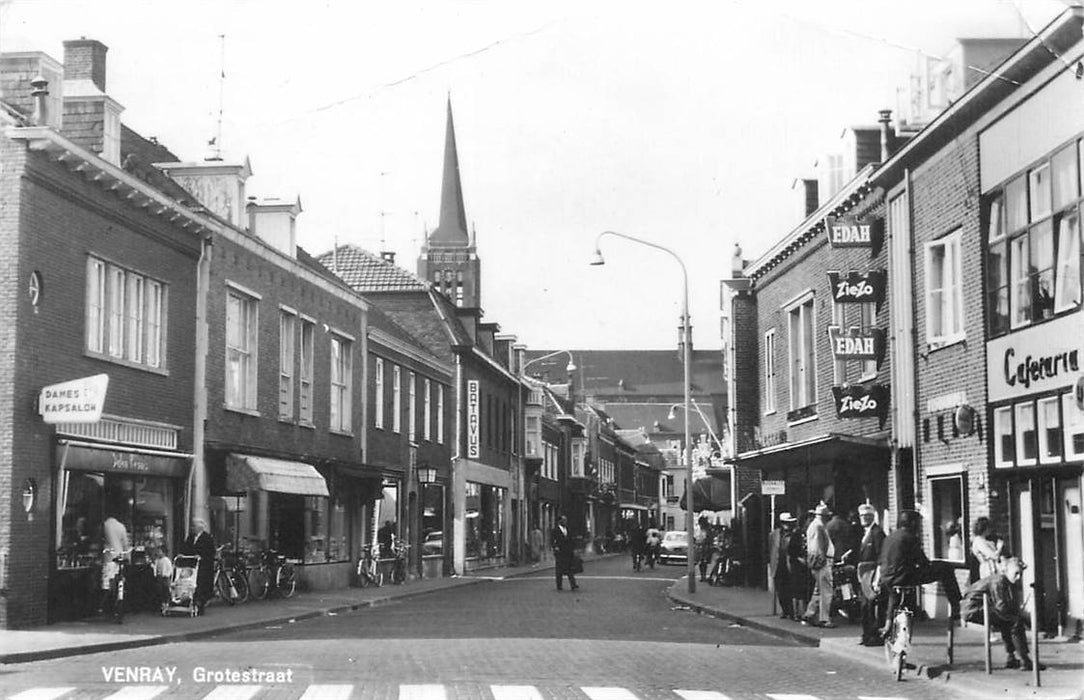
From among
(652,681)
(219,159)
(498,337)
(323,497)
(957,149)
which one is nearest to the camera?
(652,681)

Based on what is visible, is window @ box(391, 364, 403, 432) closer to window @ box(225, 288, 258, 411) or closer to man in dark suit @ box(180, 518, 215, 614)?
window @ box(225, 288, 258, 411)

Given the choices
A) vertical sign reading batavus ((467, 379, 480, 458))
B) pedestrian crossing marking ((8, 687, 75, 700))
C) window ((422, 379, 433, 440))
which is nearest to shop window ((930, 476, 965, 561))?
Result: pedestrian crossing marking ((8, 687, 75, 700))

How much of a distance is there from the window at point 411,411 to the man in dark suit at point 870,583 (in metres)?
A: 24.9

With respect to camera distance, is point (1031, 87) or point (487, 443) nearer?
point (1031, 87)

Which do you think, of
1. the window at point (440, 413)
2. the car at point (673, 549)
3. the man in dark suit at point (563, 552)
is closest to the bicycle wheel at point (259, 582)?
the man in dark suit at point (563, 552)

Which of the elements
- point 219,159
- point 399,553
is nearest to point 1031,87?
point 219,159

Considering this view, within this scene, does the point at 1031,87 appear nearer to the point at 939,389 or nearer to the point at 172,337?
the point at 939,389

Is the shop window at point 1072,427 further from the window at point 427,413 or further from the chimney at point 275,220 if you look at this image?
the window at point 427,413

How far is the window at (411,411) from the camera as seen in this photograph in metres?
43.5

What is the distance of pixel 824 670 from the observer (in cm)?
1527

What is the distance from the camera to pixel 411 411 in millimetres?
43938

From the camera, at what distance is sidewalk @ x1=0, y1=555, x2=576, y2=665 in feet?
54.0

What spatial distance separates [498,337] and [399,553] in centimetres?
2569

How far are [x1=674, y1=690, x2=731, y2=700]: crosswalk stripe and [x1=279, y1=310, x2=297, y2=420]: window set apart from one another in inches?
792
